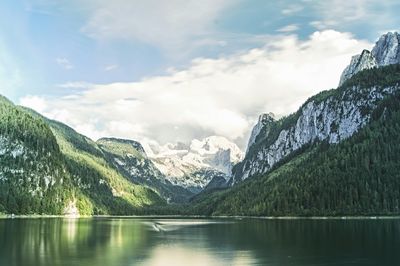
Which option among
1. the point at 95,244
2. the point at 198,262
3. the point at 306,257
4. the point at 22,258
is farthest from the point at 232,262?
the point at 95,244

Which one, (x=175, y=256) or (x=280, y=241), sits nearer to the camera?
(x=175, y=256)

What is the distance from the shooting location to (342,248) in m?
101

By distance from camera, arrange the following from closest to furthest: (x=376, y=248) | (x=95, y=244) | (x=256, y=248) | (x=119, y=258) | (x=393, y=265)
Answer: (x=393, y=265) → (x=119, y=258) → (x=376, y=248) → (x=256, y=248) → (x=95, y=244)

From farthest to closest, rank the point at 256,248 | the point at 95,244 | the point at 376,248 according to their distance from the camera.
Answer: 1. the point at 95,244
2. the point at 256,248
3. the point at 376,248

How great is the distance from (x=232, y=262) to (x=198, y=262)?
5.85 metres

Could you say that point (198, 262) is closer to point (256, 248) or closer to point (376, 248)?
point (256, 248)

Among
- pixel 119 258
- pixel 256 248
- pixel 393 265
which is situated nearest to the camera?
pixel 393 265

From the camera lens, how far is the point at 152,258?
90875 mm

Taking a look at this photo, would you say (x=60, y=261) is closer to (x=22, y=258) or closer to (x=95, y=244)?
(x=22, y=258)

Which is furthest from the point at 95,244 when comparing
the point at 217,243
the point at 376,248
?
the point at 376,248

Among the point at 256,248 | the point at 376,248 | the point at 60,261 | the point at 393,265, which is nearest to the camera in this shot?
the point at 393,265

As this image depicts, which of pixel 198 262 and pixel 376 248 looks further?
pixel 376 248

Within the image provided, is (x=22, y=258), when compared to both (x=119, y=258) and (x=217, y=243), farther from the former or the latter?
(x=217, y=243)

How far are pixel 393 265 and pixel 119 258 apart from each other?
152 feet
